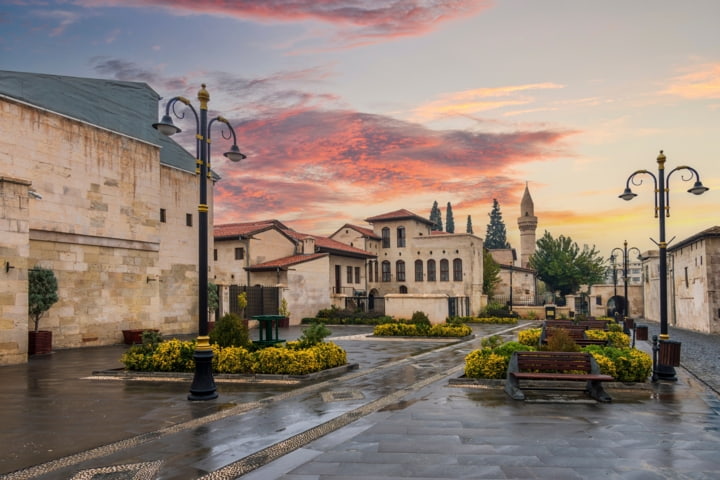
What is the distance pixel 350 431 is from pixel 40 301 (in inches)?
617

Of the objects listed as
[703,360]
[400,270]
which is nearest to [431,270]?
[400,270]

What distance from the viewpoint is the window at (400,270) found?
56.0 m

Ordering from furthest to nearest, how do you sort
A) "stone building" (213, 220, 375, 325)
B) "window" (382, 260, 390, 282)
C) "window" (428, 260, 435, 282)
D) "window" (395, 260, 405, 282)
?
1. "window" (382, 260, 390, 282)
2. "window" (395, 260, 405, 282)
3. "window" (428, 260, 435, 282)
4. "stone building" (213, 220, 375, 325)

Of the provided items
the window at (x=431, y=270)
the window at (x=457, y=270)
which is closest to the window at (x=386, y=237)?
the window at (x=431, y=270)

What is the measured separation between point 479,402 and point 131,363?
29.6 ft

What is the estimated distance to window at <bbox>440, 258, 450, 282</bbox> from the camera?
52.6m

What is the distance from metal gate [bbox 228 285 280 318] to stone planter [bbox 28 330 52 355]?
14202 mm

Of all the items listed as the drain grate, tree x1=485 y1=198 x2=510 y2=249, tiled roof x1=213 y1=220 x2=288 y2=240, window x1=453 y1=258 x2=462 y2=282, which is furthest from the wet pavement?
tree x1=485 y1=198 x2=510 y2=249

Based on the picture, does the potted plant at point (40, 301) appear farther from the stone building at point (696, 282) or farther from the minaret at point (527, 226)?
the minaret at point (527, 226)

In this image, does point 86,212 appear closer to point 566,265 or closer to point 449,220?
point 566,265

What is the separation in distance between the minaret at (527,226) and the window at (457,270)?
24.4 meters

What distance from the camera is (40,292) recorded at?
63.1 ft

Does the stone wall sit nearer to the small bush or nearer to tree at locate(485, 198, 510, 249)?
the small bush

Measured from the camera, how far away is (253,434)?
8.04 metres
